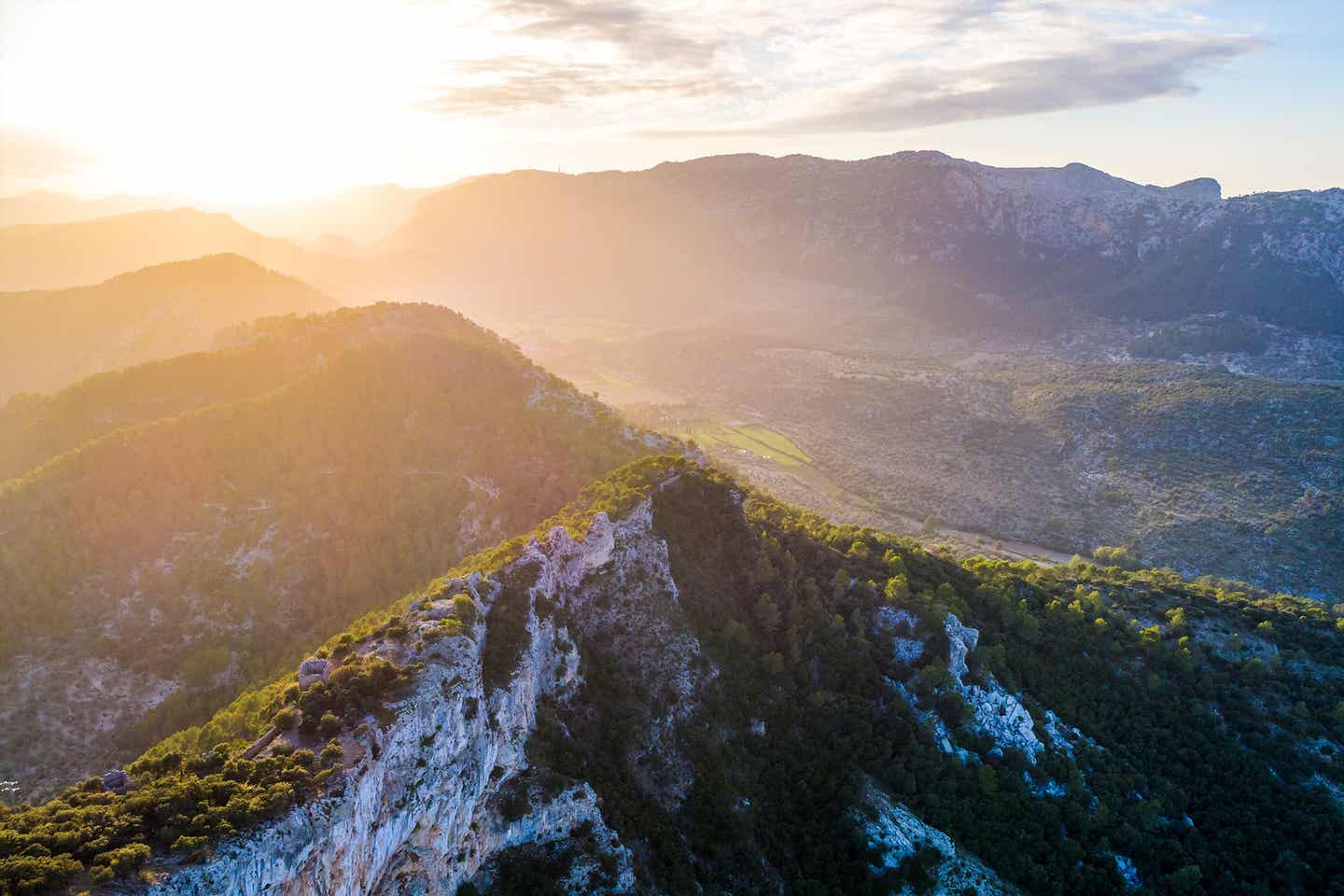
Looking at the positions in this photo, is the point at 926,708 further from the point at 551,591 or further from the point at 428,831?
the point at 428,831

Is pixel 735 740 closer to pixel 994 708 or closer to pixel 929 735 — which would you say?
pixel 929 735

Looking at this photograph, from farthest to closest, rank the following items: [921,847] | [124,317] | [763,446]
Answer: [763,446]
[124,317]
[921,847]

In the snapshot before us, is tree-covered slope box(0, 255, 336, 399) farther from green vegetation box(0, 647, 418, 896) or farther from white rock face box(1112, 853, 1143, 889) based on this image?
white rock face box(1112, 853, 1143, 889)

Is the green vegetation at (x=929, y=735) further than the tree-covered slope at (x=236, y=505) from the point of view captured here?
No

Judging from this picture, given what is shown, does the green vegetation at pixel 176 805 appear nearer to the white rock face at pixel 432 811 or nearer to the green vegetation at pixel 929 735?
the white rock face at pixel 432 811

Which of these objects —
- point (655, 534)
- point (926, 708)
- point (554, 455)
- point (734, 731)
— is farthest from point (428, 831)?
point (554, 455)

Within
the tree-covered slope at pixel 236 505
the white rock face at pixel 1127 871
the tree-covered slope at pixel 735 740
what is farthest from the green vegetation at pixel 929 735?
the tree-covered slope at pixel 236 505

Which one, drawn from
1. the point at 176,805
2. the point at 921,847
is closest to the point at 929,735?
the point at 921,847

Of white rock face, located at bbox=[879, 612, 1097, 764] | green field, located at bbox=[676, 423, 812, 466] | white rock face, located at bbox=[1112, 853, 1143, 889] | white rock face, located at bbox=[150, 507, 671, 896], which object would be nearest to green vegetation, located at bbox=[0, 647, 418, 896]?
white rock face, located at bbox=[150, 507, 671, 896]
